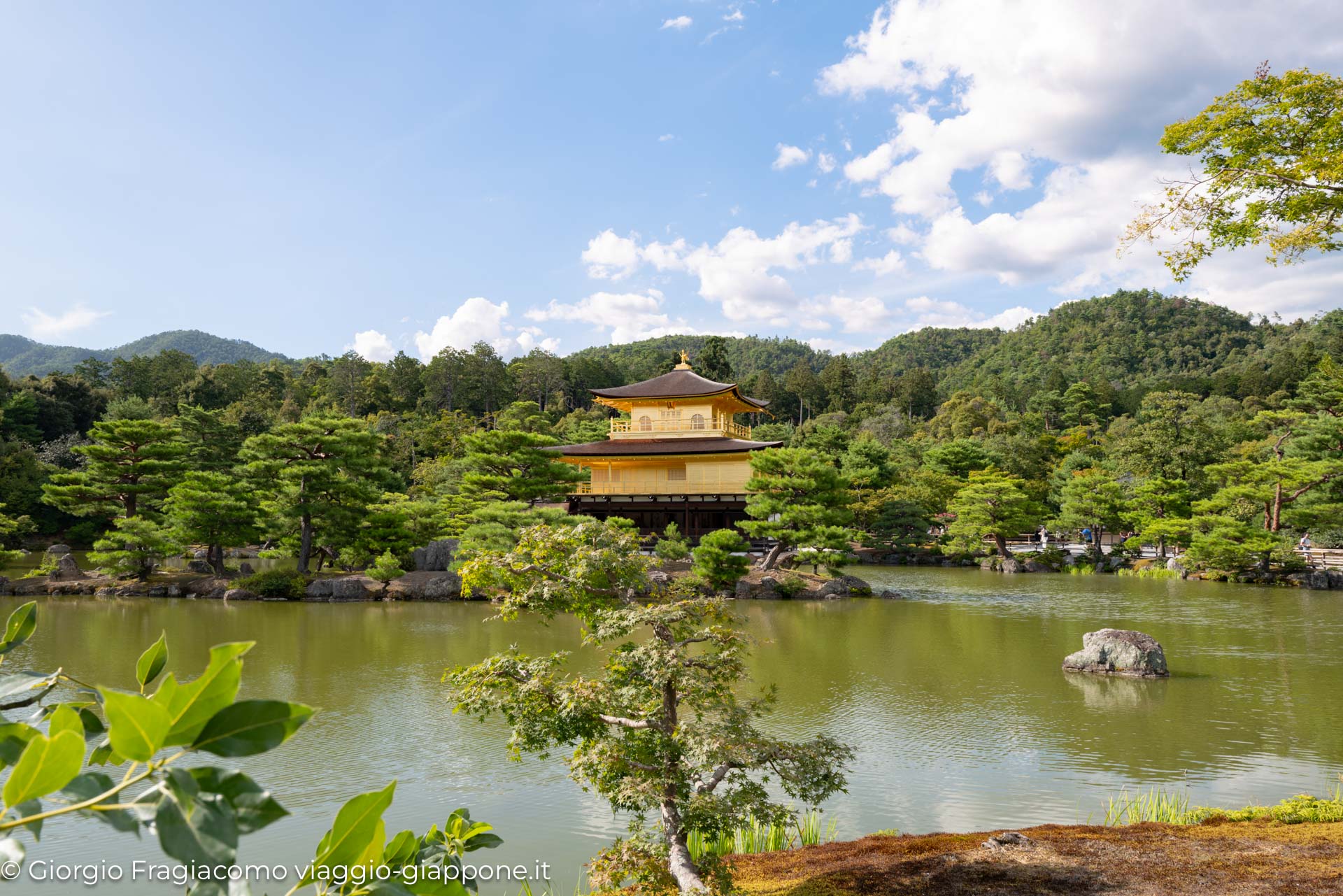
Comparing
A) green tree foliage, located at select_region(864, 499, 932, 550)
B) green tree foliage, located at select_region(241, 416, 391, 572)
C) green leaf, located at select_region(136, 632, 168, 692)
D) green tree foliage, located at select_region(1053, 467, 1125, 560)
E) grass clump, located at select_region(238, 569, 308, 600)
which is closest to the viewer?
green leaf, located at select_region(136, 632, 168, 692)

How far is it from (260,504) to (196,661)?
7.75m

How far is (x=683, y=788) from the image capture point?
396 centimetres

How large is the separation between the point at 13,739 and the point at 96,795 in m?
0.14

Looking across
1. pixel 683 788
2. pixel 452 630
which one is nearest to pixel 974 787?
pixel 683 788

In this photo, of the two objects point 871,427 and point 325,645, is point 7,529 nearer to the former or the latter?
point 325,645

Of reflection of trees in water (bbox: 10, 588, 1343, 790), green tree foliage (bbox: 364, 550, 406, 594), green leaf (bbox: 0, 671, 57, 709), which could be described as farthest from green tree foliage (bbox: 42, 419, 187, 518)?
green leaf (bbox: 0, 671, 57, 709)

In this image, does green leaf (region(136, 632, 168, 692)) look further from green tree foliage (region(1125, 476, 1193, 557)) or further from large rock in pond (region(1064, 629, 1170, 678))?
green tree foliage (region(1125, 476, 1193, 557))

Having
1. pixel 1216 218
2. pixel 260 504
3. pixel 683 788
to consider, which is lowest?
pixel 683 788

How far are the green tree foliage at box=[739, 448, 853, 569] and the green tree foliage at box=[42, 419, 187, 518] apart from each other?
1362cm

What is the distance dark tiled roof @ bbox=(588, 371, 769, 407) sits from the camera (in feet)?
75.8

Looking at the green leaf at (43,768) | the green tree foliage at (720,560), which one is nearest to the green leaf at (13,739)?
the green leaf at (43,768)

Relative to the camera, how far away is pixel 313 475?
56.9 ft

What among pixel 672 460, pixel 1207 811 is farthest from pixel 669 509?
pixel 1207 811

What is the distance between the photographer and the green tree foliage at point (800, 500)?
16.9 meters
